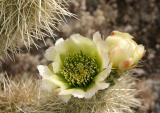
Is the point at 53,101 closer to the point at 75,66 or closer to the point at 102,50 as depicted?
the point at 75,66

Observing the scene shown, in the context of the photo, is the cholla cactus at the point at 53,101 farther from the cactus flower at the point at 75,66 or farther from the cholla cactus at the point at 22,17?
the cholla cactus at the point at 22,17

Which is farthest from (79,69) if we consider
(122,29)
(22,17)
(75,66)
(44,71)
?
(122,29)

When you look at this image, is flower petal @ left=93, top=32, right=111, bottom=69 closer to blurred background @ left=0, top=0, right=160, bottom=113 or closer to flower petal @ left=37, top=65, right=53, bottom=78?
flower petal @ left=37, top=65, right=53, bottom=78

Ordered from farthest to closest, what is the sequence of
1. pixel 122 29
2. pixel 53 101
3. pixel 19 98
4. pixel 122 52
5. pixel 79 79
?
pixel 122 29 < pixel 19 98 < pixel 53 101 < pixel 79 79 < pixel 122 52

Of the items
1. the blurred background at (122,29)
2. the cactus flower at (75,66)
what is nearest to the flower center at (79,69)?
the cactus flower at (75,66)

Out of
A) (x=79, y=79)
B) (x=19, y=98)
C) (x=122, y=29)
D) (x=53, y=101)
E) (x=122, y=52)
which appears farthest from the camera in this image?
(x=122, y=29)

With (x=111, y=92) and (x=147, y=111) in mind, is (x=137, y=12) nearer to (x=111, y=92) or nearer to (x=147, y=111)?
(x=147, y=111)

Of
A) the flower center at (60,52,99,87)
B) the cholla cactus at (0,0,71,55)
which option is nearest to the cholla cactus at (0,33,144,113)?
the flower center at (60,52,99,87)
